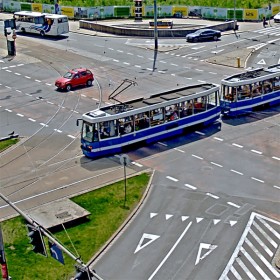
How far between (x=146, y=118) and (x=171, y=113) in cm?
234

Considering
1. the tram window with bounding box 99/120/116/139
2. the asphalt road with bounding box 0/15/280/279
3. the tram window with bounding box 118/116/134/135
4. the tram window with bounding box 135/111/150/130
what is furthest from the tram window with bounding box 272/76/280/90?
the tram window with bounding box 99/120/116/139

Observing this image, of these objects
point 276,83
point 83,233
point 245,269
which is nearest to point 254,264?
point 245,269

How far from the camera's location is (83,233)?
3369cm

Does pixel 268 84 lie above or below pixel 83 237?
above

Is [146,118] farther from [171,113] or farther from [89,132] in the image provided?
[89,132]

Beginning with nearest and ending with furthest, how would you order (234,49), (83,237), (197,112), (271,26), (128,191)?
(83,237), (128,191), (197,112), (234,49), (271,26)

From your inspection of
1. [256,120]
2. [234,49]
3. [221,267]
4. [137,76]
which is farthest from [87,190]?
[234,49]

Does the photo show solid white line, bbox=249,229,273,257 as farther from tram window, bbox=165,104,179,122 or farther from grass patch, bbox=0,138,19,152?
grass patch, bbox=0,138,19,152

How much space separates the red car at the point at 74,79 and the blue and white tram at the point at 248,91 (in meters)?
14.6

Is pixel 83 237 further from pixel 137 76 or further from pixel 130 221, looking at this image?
pixel 137 76

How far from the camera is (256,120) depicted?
50.9 meters

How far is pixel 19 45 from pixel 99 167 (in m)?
40.0

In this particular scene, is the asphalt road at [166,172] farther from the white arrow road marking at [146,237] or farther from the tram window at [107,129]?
the tram window at [107,129]

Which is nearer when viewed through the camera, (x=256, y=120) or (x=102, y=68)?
(x=256, y=120)
